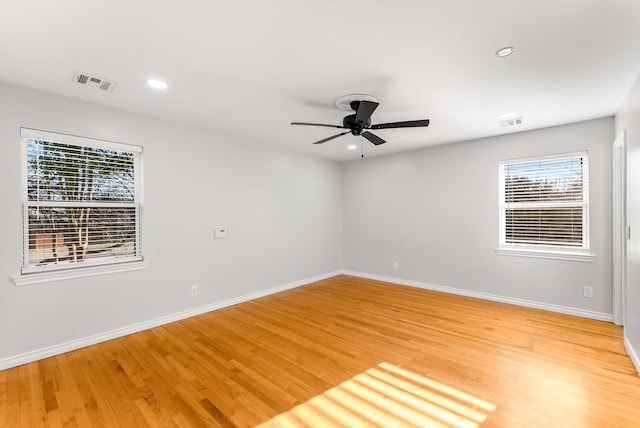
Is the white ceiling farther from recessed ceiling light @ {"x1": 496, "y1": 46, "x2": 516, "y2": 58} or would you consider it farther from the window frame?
the window frame

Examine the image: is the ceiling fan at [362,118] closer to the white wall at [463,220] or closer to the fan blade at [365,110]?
the fan blade at [365,110]

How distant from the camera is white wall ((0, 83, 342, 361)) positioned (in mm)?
2629

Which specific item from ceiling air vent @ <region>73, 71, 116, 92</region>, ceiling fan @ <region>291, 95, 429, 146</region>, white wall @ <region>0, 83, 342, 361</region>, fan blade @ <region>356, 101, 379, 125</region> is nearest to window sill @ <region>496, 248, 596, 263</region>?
ceiling fan @ <region>291, 95, 429, 146</region>

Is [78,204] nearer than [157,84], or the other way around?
[157,84]

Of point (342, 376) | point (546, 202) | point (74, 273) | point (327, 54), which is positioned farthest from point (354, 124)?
point (74, 273)

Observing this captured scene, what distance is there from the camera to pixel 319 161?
583 cm

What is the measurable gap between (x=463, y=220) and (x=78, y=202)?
515 centimetres

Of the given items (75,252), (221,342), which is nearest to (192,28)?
(75,252)

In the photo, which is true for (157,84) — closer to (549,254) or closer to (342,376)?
(342,376)

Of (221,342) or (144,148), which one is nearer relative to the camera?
(221,342)

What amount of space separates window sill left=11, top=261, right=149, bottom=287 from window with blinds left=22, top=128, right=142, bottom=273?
0.16 ft

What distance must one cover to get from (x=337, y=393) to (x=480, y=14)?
2714 mm

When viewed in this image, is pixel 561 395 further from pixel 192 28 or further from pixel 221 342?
pixel 192 28

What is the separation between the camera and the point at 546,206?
13.2ft
